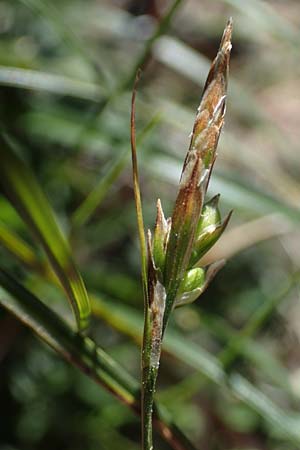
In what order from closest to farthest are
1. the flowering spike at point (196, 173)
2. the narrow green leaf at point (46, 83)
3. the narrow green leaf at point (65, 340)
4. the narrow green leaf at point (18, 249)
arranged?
the flowering spike at point (196, 173) < the narrow green leaf at point (65, 340) < the narrow green leaf at point (18, 249) < the narrow green leaf at point (46, 83)

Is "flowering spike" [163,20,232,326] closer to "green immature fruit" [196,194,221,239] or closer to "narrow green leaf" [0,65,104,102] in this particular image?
"green immature fruit" [196,194,221,239]

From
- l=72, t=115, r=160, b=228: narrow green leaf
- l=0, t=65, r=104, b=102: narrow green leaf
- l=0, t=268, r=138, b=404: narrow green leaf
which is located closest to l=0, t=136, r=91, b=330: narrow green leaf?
l=0, t=268, r=138, b=404: narrow green leaf

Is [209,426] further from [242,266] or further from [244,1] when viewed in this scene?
[244,1]

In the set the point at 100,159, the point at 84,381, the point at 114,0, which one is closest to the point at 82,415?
the point at 84,381

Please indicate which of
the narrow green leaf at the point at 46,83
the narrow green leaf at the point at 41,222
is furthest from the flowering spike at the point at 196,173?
the narrow green leaf at the point at 46,83

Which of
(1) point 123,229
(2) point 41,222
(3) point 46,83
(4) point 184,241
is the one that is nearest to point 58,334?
(2) point 41,222

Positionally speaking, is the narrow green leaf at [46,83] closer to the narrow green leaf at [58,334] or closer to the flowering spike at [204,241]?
the narrow green leaf at [58,334]

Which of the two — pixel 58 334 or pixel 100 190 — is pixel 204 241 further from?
pixel 100 190
